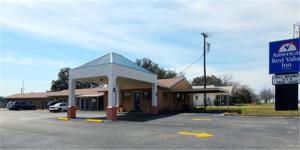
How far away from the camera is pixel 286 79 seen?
22.0ft

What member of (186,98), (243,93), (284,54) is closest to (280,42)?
(284,54)

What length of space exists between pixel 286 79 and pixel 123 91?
26888 millimetres

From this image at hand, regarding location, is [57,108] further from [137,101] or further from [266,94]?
[266,94]

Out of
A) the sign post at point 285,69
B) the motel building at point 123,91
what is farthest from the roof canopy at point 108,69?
the sign post at point 285,69

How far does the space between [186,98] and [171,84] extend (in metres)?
4.65

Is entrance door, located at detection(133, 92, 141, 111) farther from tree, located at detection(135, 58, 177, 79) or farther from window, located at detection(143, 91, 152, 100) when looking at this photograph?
tree, located at detection(135, 58, 177, 79)

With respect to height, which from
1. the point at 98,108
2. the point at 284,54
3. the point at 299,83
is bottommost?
the point at 98,108

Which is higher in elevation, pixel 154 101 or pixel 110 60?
pixel 110 60

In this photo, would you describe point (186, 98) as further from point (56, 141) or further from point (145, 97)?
point (56, 141)

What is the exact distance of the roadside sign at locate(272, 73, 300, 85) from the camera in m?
6.58

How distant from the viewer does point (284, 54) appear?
21.7 ft

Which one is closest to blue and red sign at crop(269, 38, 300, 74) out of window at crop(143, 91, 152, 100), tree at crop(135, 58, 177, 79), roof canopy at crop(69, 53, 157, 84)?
roof canopy at crop(69, 53, 157, 84)

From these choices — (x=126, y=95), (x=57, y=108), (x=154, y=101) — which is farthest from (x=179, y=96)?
(x=57, y=108)

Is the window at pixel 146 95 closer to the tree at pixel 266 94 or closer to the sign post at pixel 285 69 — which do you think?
the sign post at pixel 285 69
